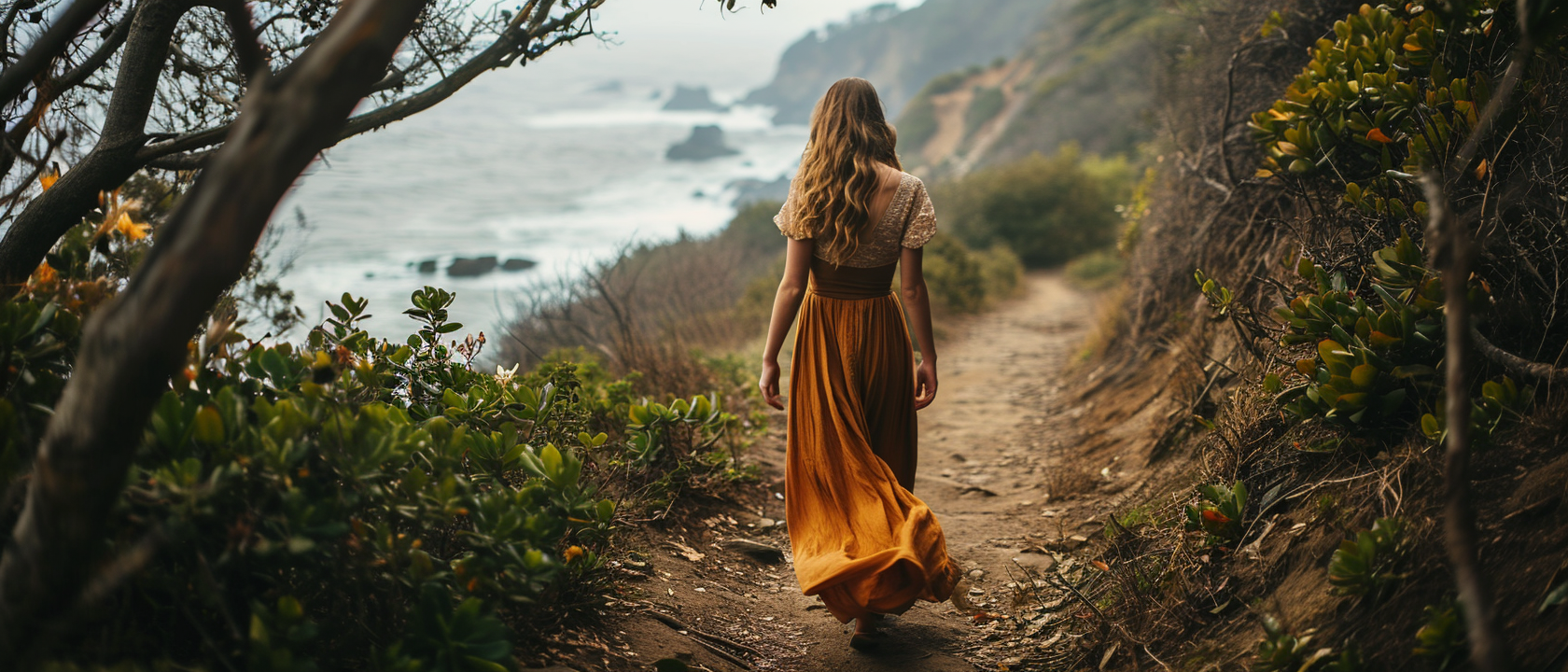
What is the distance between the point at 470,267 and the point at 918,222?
2165cm

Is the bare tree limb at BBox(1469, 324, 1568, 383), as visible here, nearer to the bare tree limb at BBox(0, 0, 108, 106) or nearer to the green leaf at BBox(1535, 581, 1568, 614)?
the green leaf at BBox(1535, 581, 1568, 614)

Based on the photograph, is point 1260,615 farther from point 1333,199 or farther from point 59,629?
point 59,629

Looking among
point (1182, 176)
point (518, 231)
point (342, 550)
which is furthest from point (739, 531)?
point (518, 231)

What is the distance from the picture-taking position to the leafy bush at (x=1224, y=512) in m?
2.77

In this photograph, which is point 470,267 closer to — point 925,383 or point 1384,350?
point 925,383

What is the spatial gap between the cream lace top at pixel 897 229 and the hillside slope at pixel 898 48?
6487cm

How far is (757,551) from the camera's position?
4.07m

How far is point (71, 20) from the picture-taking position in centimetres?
212

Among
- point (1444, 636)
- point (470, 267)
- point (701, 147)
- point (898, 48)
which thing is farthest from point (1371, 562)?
point (898, 48)

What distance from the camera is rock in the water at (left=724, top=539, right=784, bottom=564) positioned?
160 inches

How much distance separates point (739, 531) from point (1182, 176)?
5078 millimetres

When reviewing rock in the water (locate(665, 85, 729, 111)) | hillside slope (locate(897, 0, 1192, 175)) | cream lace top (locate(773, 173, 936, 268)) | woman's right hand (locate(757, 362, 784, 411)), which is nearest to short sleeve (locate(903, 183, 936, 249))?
cream lace top (locate(773, 173, 936, 268))

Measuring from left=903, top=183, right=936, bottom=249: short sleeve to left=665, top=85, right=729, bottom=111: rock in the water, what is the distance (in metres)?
86.9

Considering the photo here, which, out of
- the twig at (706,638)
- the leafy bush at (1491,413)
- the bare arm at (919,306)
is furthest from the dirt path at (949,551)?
the leafy bush at (1491,413)
